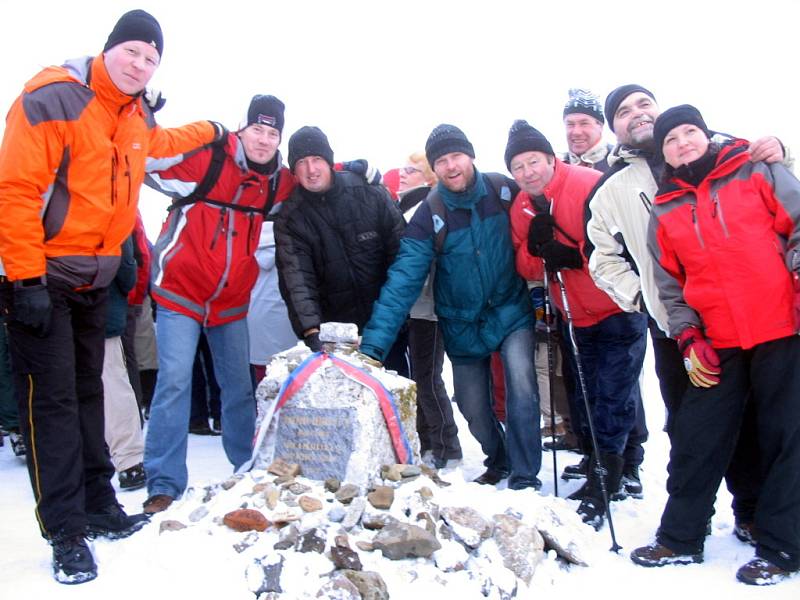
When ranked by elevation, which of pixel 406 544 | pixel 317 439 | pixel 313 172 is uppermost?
pixel 313 172

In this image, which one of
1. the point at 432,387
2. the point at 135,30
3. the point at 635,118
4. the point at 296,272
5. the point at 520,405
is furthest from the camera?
the point at 432,387

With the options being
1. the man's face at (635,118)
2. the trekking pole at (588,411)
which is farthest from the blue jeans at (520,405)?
the man's face at (635,118)

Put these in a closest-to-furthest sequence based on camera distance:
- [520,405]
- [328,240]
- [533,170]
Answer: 1. [533,170]
2. [520,405]
3. [328,240]

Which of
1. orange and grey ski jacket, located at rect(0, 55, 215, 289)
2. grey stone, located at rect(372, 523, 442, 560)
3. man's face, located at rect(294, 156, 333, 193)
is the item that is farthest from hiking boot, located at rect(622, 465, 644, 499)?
orange and grey ski jacket, located at rect(0, 55, 215, 289)

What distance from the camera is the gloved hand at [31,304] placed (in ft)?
11.5

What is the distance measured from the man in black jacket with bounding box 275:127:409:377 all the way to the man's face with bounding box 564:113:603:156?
1.78 m

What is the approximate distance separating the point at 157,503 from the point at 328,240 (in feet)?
7.37

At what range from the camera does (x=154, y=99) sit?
14.6 ft

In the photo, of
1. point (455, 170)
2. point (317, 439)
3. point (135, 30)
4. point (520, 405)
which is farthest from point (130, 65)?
point (520, 405)

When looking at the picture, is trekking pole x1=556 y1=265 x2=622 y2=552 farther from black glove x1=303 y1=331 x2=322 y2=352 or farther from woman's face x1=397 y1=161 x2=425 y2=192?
woman's face x1=397 y1=161 x2=425 y2=192

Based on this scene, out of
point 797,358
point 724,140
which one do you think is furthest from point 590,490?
point 724,140

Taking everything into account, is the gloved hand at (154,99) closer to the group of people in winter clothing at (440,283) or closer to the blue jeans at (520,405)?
the group of people in winter clothing at (440,283)

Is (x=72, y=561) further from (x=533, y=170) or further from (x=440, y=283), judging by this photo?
(x=533, y=170)

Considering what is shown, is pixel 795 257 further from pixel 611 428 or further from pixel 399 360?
pixel 399 360
